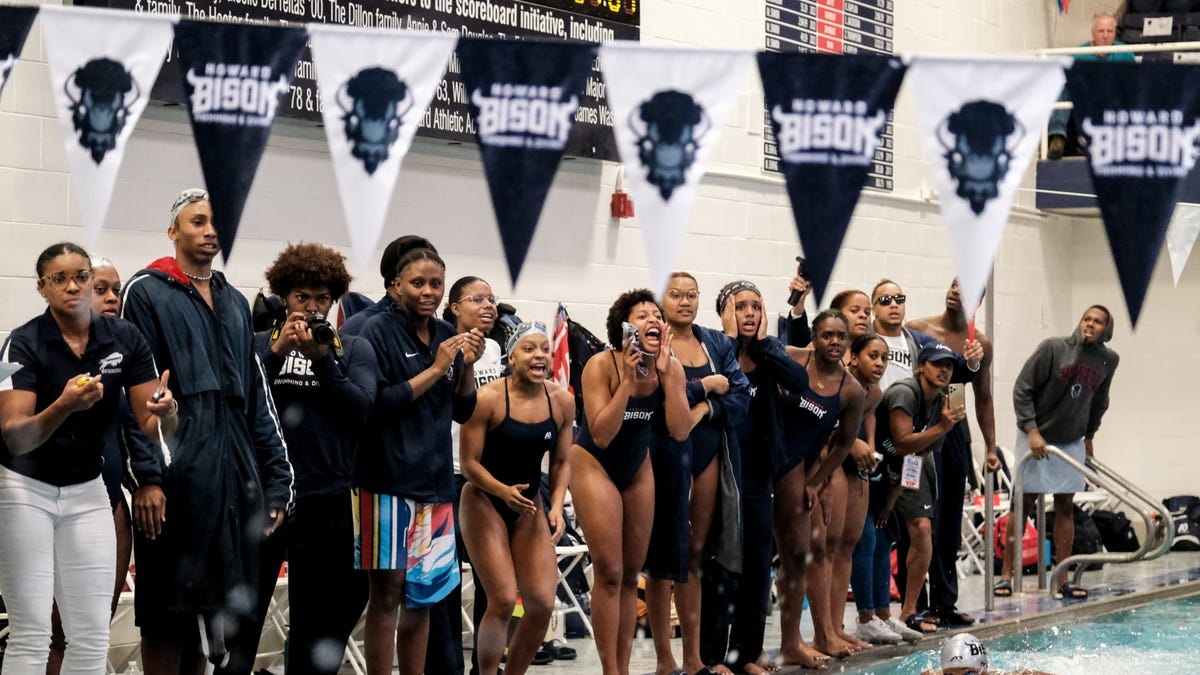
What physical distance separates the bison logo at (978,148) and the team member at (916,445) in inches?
143

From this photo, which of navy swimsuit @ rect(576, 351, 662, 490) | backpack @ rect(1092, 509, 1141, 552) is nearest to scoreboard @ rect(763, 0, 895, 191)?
backpack @ rect(1092, 509, 1141, 552)

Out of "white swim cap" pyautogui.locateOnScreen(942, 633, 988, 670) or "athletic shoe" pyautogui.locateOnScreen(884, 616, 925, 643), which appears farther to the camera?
"athletic shoe" pyautogui.locateOnScreen(884, 616, 925, 643)

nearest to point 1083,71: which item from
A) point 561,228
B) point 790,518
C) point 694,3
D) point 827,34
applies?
point 790,518

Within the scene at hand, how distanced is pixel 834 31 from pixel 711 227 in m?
2.10

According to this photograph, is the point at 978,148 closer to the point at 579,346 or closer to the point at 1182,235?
the point at 579,346

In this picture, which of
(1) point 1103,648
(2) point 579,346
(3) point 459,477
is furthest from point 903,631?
(3) point 459,477

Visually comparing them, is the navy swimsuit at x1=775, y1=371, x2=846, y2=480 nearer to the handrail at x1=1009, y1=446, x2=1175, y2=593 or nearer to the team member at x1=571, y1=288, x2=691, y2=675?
the team member at x1=571, y1=288, x2=691, y2=675

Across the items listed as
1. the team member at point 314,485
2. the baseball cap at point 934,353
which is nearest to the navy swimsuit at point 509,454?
the team member at point 314,485

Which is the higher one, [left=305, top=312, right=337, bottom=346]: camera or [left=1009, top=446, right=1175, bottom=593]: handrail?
[left=305, top=312, right=337, bottom=346]: camera

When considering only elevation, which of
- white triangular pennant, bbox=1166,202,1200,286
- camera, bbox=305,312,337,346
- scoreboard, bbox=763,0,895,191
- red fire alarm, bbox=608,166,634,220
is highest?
scoreboard, bbox=763,0,895,191

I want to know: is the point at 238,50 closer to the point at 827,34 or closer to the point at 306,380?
the point at 306,380

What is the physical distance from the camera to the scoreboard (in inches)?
436

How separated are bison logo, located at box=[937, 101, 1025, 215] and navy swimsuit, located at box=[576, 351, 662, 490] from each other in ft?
6.84

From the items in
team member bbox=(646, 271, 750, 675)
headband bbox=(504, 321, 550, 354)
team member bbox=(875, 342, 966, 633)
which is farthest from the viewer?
team member bbox=(875, 342, 966, 633)
